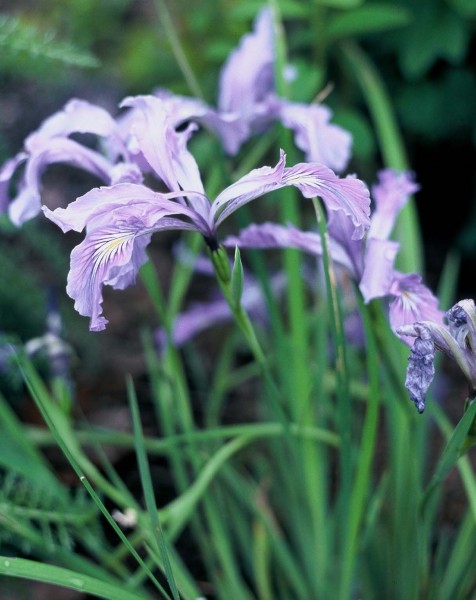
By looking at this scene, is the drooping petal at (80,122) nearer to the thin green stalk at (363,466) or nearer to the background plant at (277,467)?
the background plant at (277,467)

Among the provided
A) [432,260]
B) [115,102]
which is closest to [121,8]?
[115,102]

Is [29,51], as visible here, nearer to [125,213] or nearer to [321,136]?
[321,136]

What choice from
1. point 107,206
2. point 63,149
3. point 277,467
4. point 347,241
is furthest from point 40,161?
point 277,467

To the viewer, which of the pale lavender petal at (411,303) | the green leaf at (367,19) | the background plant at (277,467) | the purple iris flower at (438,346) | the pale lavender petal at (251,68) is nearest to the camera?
the purple iris flower at (438,346)

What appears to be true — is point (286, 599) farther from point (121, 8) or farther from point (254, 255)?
point (121, 8)

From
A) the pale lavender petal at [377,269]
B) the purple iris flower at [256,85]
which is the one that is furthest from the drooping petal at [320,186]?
the purple iris flower at [256,85]

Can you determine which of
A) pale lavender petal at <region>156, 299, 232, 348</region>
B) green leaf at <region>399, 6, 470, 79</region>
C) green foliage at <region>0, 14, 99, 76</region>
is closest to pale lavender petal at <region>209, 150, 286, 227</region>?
green foliage at <region>0, 14, 99, 76</region>

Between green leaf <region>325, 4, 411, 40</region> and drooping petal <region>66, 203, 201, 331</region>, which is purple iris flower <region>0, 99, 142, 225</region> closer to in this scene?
drooping petal <region>66, 203, 201, 331</region>

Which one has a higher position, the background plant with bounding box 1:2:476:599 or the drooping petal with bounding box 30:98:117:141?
the drooping petal with bounding box 30:98:117:141
